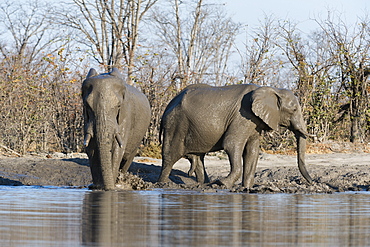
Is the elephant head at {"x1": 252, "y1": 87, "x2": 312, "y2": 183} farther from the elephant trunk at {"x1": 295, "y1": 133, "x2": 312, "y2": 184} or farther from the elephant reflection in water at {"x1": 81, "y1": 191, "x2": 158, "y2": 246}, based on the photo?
the elephant reflection in water at {"x1": 81, "y1": 191, "x2": 158, "y2": 246}

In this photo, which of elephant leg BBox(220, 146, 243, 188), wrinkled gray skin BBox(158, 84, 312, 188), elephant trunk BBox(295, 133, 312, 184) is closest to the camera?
elephant leg BBox(220, 146, 243, 188)

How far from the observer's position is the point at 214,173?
16594 mm

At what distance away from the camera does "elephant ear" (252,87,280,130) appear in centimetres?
1323

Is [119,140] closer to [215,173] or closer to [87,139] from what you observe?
[87,139]

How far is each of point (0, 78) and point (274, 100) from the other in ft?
28.9

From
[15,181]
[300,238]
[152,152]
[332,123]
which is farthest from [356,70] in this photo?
[300,238]

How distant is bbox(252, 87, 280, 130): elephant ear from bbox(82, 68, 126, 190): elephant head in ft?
10.7

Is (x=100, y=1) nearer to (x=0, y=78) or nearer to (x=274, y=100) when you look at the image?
(x=0, y=78)

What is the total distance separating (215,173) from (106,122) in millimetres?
6724

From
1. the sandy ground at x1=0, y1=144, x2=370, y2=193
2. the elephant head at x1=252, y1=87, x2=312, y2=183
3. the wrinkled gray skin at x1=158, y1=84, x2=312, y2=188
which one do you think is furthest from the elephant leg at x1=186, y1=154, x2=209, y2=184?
the elephant head at x1=252, y1=87, x2=312, y2=183

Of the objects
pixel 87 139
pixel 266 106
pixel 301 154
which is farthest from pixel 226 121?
pixel 87 139

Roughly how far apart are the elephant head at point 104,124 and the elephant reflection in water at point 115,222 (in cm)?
223

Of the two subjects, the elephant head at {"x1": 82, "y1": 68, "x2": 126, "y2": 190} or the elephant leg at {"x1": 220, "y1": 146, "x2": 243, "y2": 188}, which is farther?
the elephant leg at {"x1": 220, "y1": 146, "x2": 243, "y2": 188}

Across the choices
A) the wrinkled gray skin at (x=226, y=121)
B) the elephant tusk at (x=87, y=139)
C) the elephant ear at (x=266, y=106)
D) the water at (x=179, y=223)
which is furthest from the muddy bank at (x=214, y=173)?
the water at (x=179, y=223)
